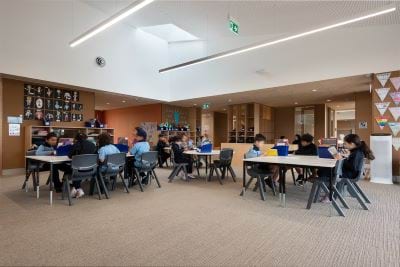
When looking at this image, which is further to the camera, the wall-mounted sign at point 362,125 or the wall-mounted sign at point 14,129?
the wall-mounted sign at point 362,125

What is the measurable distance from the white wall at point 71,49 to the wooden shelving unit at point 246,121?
4.28 m

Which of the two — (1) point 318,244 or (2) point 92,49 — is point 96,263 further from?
(2) point 92,49

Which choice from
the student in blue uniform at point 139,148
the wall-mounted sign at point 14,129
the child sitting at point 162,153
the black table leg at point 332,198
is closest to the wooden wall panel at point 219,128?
the child sitting at point 162,153

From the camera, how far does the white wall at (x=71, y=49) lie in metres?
6.45

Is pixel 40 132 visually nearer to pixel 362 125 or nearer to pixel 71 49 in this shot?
pixel 71 49

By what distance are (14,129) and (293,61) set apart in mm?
8621

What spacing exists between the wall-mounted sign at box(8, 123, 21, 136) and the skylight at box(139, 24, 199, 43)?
18.7ft

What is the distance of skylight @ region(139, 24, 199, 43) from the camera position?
10.0 meters

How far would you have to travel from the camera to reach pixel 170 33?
34.2 ft

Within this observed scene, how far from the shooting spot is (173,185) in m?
5.55

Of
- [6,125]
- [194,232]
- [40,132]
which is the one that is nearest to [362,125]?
[194,232]

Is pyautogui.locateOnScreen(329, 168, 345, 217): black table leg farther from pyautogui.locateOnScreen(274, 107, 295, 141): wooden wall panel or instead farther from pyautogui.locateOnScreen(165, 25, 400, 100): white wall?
pyautogui.locateOnScreen(274, 107, 295, 141): wooden wall panel

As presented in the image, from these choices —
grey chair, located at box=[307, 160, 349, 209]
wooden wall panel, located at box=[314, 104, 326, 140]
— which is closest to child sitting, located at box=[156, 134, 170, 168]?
grey chair, located at box=[307, 160, 349, 209]

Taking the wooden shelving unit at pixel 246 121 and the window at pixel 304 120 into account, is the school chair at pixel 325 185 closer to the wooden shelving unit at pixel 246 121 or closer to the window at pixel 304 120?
the wooden shelving unit at pixel 246 121
